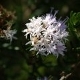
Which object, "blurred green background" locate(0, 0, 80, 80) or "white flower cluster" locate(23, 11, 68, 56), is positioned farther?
"blurred green background" locate(0, 0, 80, 80)

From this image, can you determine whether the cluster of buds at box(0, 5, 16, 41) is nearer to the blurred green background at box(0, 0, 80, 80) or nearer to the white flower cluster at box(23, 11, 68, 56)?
the blurred green background at box(0, 0, 80, 80)

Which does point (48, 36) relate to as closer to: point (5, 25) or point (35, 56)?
point (35, 56)

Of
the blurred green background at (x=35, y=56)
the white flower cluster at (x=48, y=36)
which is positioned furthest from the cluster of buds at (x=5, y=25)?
the white flower cluster at (x=48, y=36)

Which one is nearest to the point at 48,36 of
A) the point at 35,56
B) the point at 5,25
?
the point at 35,56

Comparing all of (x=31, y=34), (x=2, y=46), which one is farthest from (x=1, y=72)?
(x=31, y=34)

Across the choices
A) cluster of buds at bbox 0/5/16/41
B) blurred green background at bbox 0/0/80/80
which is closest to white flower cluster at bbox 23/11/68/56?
blurred green background at bbox 0/0/80/80

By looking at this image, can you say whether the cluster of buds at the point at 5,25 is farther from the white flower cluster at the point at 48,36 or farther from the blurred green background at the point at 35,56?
the white flower cluster at the point at 48,36
